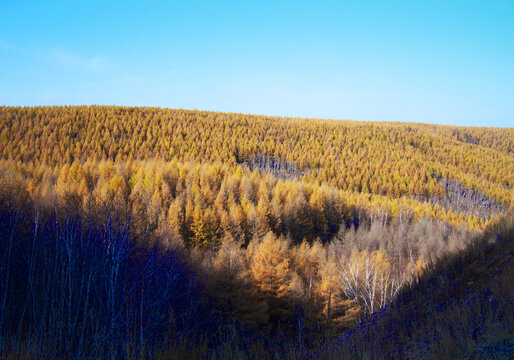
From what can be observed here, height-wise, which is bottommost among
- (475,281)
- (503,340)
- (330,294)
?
(330,294)

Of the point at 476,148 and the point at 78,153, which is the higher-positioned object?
the point at 476,148

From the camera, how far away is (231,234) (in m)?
43.6

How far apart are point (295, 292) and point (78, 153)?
91.3 m

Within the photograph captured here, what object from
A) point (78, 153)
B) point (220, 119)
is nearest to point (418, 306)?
point (78, 153)

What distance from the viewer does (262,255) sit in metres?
30.8

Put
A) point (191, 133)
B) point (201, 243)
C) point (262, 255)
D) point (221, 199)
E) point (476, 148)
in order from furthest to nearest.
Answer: point (476, 148) < point (191, 133) < point (221, 199) < point (201, 243) < point (262, 255)

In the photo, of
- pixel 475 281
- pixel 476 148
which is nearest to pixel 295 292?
pixel 475 281

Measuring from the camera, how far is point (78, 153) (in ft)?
308

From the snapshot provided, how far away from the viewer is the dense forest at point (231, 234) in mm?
6449

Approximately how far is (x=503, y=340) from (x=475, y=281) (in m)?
3.82

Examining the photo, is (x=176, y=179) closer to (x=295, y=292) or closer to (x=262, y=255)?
(x=262, y=255)

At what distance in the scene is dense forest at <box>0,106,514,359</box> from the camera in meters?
6.45

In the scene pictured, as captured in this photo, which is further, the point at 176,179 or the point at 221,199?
the point at 176,179

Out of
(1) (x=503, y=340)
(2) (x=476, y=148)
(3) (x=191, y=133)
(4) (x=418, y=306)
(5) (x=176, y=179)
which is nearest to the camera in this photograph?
(1) (x=503, y=340)
